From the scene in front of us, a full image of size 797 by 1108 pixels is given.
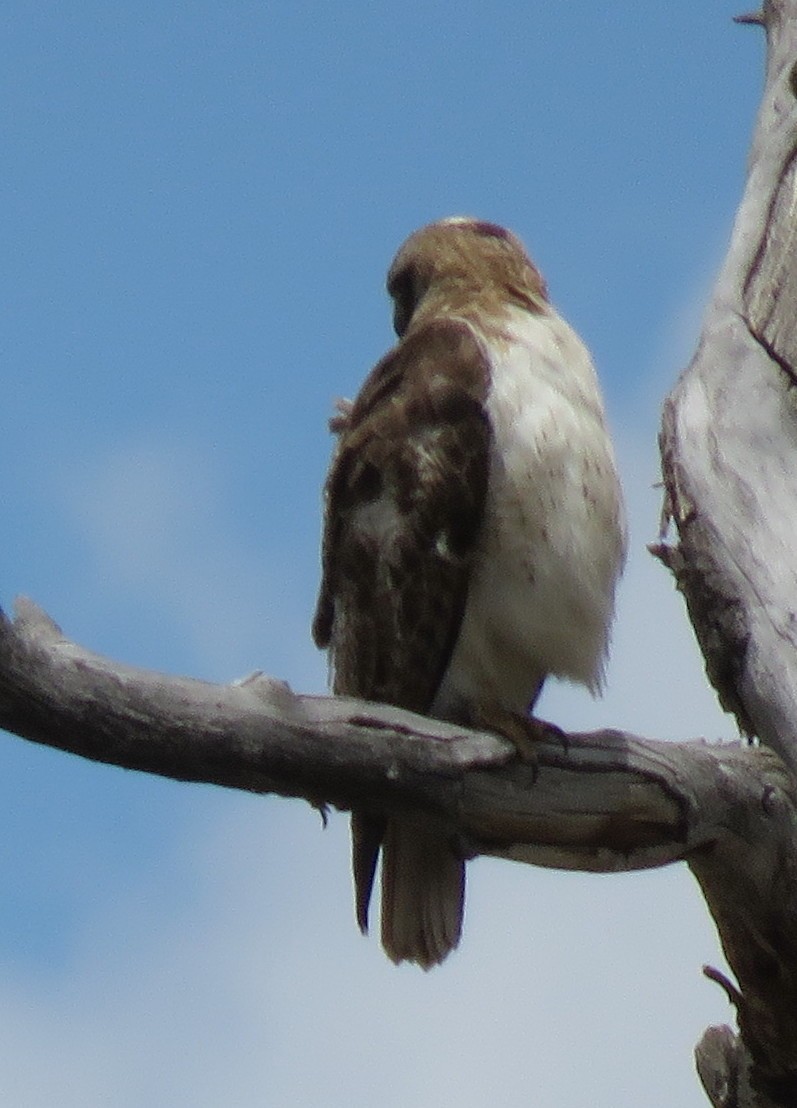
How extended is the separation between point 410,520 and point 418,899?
3.22 ft

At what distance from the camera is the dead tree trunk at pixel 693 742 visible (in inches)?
134

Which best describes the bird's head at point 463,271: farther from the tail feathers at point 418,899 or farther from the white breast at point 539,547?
the tail feathers at point 418,899

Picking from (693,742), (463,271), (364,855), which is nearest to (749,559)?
(693,742)

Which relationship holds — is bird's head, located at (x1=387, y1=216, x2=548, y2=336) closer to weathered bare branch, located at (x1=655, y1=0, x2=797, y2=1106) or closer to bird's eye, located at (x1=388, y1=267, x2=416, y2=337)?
bird's eye, located at (x1=388, y1=267, x2=416, y2=337)

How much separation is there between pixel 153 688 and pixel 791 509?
1.75 meters

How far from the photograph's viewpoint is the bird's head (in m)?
5.33

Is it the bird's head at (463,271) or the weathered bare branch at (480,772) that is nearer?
the weathered bare branch at (480,772)

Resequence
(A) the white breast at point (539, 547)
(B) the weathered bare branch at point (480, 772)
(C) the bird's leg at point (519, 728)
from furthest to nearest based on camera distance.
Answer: (A) the white breast at point (539, 547) < (C) the bird's leg at point (519, 728) < (B) the weathered bare branch at point (480, 772)

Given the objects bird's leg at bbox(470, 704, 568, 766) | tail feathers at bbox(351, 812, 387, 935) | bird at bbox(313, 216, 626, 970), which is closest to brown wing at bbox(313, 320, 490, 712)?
bird at bbox(313, 216, 626, 970)

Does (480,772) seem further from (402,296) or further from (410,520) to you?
(402,296)

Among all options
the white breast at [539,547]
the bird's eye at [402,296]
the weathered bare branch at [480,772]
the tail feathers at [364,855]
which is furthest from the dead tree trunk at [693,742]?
the bird's eye at [402,296]

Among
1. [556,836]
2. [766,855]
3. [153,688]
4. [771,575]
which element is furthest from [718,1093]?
[153,688]

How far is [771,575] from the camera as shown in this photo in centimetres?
429

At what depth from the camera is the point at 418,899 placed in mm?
4738
